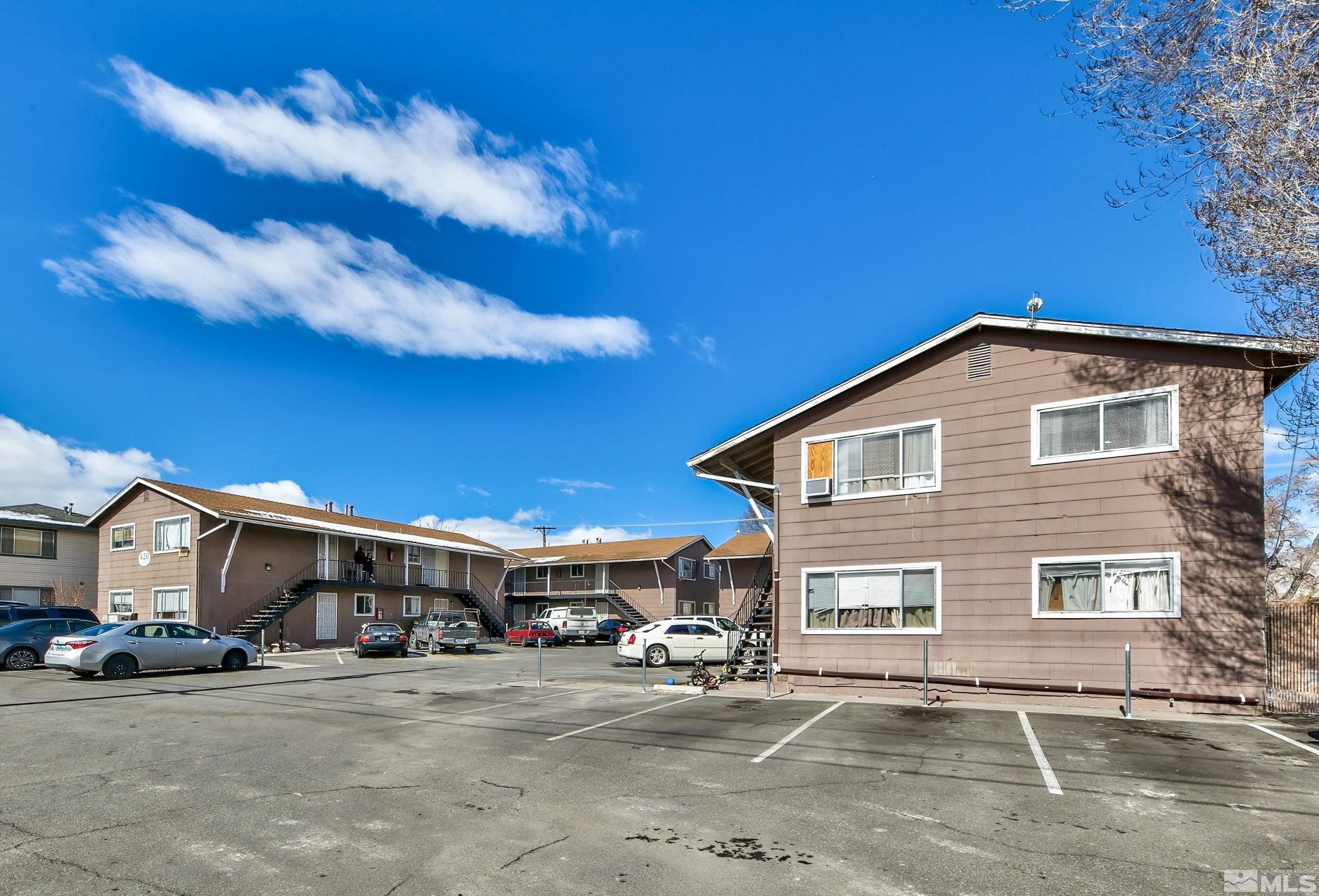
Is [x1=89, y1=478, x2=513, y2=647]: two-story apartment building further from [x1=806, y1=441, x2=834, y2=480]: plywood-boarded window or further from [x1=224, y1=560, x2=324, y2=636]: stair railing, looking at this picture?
[x1=806, y1=441, x2=834, y2=480]: plywood-boarded window

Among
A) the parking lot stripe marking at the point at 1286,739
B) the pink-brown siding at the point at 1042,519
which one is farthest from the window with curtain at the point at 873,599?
the parking lot stripe marking at the point at 1286,739

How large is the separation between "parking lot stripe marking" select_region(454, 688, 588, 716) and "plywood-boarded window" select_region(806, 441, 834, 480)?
661 cm

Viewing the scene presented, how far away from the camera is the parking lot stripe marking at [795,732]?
32.2 feet

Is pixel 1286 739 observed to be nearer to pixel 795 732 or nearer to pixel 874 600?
pixel 795 732

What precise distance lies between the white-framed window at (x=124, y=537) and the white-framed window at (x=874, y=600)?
3065cm

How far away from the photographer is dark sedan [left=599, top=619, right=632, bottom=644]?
44.2 meters

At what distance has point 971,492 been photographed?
1584cm

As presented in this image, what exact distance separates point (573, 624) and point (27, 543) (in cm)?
2528

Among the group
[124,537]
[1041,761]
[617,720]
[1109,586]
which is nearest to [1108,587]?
[1109,586]

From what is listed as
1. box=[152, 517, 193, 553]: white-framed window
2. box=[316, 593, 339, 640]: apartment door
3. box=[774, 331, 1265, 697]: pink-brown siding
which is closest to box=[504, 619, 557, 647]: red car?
box=[316, 593, 339, 640]: apartment door

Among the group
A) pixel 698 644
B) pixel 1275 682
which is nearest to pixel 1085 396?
pixel 1275 682

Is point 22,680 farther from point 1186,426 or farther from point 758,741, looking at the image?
point 1186,426

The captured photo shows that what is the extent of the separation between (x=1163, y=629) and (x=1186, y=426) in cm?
340

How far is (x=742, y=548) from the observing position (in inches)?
1914
